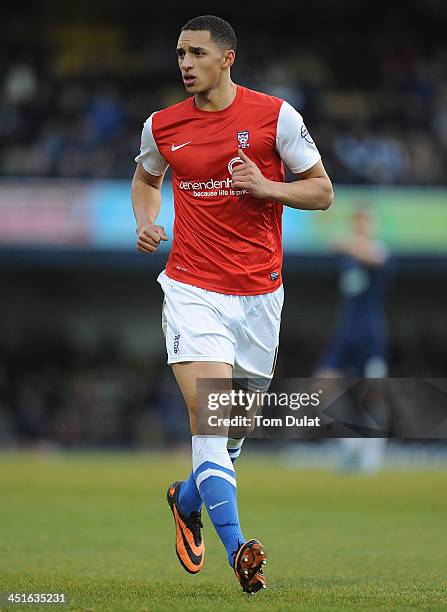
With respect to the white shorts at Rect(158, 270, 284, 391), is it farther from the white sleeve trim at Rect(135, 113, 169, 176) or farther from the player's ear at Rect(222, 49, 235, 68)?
the player's ear at Rect(222, 49, 235, 68)

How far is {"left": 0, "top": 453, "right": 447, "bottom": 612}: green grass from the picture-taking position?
218 inches

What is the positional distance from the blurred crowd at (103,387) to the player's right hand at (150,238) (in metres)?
16.8

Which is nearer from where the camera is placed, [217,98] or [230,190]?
[230,190]

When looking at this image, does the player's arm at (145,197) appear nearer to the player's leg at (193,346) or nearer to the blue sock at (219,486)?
the player's leg at (193,346)

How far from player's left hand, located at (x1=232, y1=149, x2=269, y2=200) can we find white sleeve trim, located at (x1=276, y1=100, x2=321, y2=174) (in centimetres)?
28

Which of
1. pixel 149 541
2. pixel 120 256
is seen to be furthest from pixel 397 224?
pixel 149 541

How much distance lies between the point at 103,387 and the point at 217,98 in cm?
1882

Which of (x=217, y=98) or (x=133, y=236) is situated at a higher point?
(x=217, y=98)

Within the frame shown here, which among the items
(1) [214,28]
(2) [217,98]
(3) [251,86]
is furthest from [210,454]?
(3) [251,86]

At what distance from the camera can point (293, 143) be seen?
6035 mm

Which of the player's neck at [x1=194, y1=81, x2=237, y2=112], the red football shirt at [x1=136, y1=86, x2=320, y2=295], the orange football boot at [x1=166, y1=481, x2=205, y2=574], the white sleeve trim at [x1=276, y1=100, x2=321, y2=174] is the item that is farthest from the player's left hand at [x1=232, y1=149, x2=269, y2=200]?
the orange football boot at [x1=166, y1=481, x2=205, y2=574]

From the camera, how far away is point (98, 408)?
77.9 ft

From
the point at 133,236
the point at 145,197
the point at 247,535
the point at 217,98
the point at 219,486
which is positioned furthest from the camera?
the point at 133,236

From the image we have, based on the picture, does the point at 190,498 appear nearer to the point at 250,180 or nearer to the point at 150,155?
the point at 250,180
